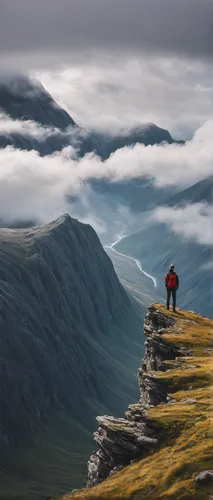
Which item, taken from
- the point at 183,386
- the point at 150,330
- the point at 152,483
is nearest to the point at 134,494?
the point at 152,483

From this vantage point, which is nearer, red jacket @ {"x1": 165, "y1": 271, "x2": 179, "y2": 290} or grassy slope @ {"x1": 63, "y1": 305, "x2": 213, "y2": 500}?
grassy slope @ {"x1": 63, "y1": 305, "x2": 213, "y2": 500}

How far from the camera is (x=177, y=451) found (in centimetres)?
9188

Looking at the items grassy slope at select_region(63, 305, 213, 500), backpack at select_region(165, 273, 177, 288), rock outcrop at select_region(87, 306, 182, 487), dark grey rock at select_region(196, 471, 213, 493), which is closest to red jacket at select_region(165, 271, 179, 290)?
backpack at select_region(165, 273, 177, 288)

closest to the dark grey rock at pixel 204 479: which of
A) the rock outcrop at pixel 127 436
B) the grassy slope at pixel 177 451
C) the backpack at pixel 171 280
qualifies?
the grassy slope at pixel 177 451

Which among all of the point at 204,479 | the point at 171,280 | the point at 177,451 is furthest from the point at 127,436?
the point at 171,280

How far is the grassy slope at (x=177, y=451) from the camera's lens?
3250 inches

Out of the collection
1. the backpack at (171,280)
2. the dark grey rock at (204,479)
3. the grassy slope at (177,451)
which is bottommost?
the dark grey rock at (204,479)

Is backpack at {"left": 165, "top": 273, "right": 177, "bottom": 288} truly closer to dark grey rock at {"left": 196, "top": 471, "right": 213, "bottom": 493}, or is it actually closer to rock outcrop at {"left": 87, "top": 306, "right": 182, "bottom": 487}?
rock outcrop at {"left": 87, "top": 306, "right": 182, "bottom": 487}

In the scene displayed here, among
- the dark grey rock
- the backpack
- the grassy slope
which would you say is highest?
the backpack

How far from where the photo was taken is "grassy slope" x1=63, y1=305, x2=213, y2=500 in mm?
A: 82562

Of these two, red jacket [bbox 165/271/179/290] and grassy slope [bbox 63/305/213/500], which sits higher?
red jacket [bbox 165/271/179/290]

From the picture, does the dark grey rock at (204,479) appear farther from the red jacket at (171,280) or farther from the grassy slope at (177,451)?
the red jacket at (171,280)

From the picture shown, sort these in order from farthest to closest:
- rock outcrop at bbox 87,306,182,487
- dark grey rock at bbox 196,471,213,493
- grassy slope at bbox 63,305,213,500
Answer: rock outcrop at bbox 87,306,182,487 → grassy slope at bbox 63,305,213,500 → dark grey rock at bbox 196,471,213,493

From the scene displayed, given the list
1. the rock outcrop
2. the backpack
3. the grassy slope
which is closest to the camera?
the grassy slope
